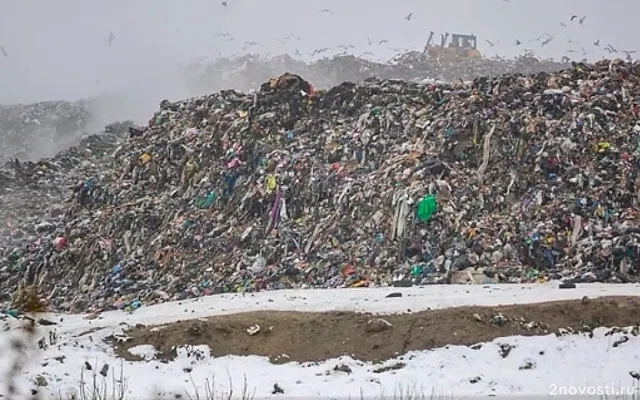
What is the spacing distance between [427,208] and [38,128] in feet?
58.0

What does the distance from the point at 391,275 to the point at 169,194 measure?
456 centimetres

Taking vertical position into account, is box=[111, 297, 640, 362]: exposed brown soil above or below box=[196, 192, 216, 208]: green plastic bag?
below

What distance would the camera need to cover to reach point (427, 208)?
892 cm

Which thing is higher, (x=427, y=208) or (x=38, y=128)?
(x=38, y=128)

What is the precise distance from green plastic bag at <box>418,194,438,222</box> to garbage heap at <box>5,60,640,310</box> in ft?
0.06

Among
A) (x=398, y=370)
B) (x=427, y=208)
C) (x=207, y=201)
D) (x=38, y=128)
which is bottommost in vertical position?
(x=398, y=370)

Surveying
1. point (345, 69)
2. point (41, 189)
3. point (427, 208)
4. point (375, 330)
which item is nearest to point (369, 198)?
point (427, 208)

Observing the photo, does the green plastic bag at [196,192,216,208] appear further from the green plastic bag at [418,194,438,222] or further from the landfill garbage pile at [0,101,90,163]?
the landfill garbage pile at [0,101,90,163]

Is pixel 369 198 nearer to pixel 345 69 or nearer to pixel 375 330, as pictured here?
pixel 375 330

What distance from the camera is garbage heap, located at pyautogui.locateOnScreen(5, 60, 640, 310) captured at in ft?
27.8

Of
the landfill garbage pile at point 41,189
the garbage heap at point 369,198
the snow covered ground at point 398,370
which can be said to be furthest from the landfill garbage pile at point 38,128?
the snow covered ground at point 398,370

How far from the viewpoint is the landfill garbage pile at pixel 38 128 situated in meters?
21.4

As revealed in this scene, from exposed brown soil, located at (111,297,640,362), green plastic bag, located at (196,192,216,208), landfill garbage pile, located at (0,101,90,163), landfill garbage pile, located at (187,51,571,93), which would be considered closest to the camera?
exposed brown soil, located at (111,297,640,362)

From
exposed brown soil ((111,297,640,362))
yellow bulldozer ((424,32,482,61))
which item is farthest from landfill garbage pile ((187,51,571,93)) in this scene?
exposed brown soil ((111,297,640,362))
